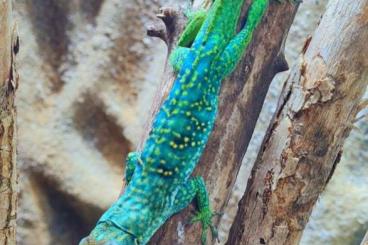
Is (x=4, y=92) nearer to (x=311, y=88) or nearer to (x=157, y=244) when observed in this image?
(x=157, y=244)

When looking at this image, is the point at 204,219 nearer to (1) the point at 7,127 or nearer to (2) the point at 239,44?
(2) the point at 239,44

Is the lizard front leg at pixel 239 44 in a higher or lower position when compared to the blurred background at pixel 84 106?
higher

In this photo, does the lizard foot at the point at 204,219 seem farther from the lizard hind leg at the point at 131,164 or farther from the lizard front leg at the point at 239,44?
the lizard front leg at the point at 239,44

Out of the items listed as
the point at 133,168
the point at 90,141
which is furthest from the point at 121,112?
the point at 133,168

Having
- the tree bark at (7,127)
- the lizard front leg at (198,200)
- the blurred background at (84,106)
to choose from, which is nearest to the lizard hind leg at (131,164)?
the lizard front leg at (198,200)

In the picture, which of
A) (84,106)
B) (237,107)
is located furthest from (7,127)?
(84,106)
